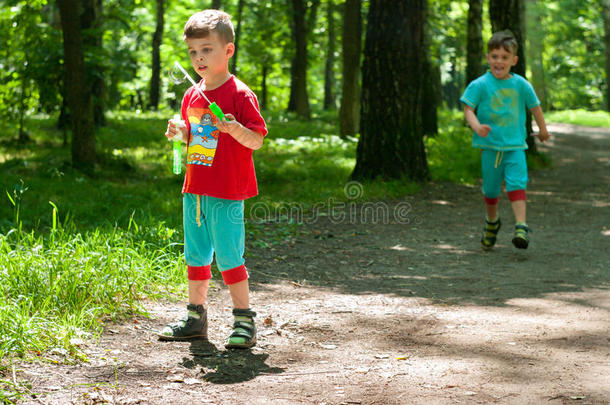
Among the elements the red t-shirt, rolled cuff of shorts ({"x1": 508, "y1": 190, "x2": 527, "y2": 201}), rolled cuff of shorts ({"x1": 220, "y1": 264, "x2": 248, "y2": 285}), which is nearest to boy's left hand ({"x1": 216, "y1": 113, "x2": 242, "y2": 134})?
the red t-shirt

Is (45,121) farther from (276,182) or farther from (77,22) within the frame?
(276,182)

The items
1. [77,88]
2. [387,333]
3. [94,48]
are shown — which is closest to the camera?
[387,333]

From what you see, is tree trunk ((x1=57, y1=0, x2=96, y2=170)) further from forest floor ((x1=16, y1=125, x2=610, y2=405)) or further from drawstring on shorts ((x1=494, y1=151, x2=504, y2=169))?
drawstring on shorts ((x1=494, y1=151, x2=504, y2=169))

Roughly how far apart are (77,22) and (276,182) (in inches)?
144

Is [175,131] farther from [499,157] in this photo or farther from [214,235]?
[499,157]

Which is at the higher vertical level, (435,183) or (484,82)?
(484,82)

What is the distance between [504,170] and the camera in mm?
6656

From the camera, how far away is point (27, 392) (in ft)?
9.95

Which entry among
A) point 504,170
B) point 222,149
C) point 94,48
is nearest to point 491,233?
point 504,170

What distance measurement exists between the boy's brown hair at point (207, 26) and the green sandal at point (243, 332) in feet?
5.18

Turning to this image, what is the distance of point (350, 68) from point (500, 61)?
9.46 m

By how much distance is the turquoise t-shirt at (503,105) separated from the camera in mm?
6547

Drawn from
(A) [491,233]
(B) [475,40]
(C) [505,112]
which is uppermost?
(B) [475,40]

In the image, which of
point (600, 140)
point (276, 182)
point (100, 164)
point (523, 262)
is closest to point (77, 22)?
point (100, 164)
